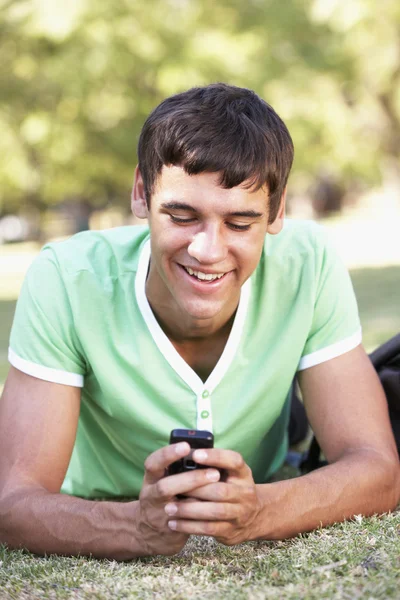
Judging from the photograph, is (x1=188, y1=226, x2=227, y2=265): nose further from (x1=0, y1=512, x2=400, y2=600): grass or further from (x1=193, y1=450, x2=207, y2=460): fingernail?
(x1=0, y1=512, x2=400, y2=600): grass

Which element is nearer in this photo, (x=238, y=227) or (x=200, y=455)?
(x=200, y=455)

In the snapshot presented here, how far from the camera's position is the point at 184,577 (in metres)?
2.66

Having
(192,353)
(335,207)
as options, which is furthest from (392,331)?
(335,207)

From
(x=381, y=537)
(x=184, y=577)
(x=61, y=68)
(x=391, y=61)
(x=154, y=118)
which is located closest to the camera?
(x=184, y=577)

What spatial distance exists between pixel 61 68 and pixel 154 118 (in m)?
15.5

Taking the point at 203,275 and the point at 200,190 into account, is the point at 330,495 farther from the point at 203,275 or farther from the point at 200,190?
the point at 200,190

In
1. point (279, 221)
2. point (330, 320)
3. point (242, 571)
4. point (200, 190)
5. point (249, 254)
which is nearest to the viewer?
point (242, 571)

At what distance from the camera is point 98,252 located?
11.5 ft

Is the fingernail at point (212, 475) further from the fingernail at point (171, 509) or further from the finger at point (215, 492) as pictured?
the fingernail at point (171, 509)

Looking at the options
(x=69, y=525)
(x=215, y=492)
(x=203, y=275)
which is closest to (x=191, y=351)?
(x=203, y=275)

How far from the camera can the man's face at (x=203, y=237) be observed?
9.73ft

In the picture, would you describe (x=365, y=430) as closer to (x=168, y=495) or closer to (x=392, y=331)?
(x=168, y=495)

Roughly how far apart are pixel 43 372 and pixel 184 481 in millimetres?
854

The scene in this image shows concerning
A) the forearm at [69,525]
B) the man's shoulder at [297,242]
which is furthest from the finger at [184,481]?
the man's shoulder at [297,242]
